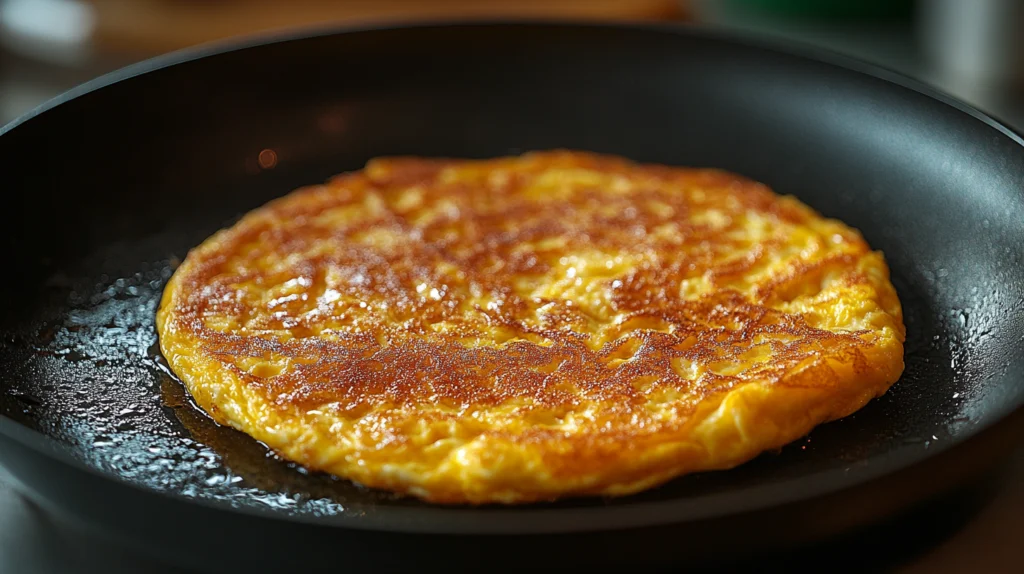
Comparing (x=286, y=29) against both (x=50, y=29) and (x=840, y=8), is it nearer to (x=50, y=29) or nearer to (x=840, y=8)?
(x=50, y=29)

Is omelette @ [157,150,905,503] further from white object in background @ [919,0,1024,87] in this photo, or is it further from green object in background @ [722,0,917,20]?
green object in background @ [722,0,917,20]

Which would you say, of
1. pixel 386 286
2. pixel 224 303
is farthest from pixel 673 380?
pixel 224 303

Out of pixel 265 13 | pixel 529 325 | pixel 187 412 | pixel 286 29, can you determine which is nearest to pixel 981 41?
pixel 286 29

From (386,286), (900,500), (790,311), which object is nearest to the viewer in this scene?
(900,500)

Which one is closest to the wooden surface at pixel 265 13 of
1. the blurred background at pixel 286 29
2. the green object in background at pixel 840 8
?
the blurred background at pixel 286 29

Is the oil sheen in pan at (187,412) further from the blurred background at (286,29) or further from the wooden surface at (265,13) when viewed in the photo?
the wooden surface at (265,13)

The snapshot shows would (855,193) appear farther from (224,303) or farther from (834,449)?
(224,303)

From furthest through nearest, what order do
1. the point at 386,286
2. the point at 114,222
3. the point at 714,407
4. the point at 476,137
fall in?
the point at 476,137
the point at 114,222
the point at 386,286
the point at 714,407
